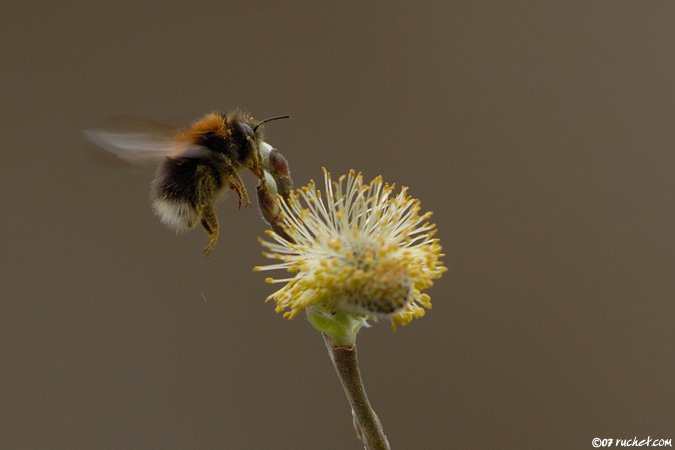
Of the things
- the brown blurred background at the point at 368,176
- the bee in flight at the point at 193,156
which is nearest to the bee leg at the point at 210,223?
the bee in flight at the point at 193,156

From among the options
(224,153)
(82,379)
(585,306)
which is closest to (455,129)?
(585,306)

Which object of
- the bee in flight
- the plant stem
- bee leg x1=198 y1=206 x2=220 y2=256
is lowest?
the plant stem

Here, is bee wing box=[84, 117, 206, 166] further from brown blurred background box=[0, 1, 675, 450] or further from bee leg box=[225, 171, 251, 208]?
brown blurred background box=[0, 1, 675, 450]

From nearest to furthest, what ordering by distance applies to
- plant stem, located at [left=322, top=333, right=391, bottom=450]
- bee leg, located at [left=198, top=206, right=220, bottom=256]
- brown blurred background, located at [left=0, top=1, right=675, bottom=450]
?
plant stem, located at [left=322, top=333, right=391, bottom=450] → bee leg, located at [left=198, top=206, right=220, bottom=256] → brown blurred background, located at [left=0, top=1, right=675, bottom=450]

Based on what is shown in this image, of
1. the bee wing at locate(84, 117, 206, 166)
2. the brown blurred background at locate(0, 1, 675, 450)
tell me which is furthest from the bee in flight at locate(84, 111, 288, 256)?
the brown blurred background at locate(0, 1, 675, 450)

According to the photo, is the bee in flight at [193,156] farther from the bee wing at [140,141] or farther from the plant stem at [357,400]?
the plant stem at [357,400]

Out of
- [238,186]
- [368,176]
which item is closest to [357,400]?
[238,186]
